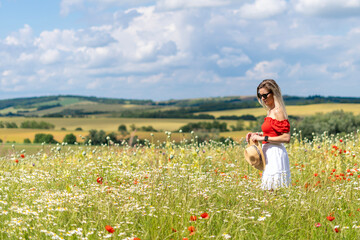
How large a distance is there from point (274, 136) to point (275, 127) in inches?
6.2

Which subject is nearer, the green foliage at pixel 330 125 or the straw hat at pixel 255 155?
the straw hat at pixel 255 155

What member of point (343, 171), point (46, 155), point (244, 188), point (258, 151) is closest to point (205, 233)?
point (244, 188)

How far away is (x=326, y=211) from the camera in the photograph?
17.2 feet

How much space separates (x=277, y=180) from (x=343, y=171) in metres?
4.18

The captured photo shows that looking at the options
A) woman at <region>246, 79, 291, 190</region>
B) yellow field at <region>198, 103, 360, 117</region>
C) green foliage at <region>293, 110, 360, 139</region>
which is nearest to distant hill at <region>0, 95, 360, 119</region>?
yellow field at <region>198, 103, 360, 117</region>

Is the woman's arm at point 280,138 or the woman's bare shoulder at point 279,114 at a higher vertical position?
the woman's bare shoulder at point 279,114

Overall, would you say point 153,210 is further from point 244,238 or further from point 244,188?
point 244,188

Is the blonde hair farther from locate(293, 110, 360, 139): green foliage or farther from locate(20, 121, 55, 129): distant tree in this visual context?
locate(20, 121, 55, 129): distant tree

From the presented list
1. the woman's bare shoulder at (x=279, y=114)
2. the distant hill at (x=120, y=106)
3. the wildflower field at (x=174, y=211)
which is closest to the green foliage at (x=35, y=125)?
the distant hill at (x=120, y=106)

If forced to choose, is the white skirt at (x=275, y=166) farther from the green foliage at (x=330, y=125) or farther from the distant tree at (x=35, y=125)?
the distant tree at (x=35, y=125)

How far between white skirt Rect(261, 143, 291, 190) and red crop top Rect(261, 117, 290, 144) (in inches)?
9.3

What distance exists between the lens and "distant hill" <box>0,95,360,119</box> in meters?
55.5

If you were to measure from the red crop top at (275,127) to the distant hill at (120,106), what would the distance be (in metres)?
42.3

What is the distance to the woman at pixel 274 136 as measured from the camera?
6.11 m
